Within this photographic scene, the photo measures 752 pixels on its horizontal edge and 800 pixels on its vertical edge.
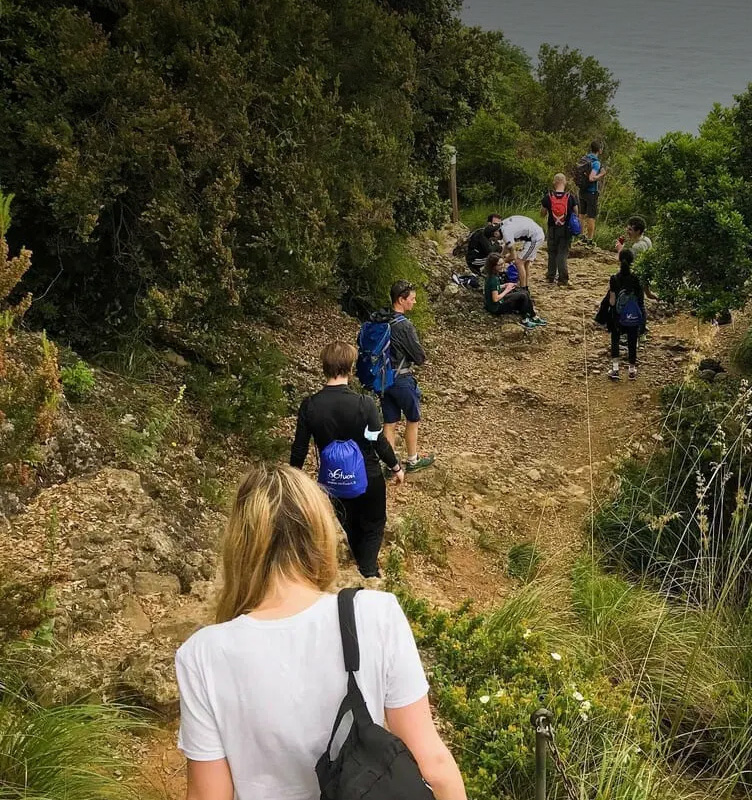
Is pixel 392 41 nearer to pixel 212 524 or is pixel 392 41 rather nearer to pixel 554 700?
pixel 212 524

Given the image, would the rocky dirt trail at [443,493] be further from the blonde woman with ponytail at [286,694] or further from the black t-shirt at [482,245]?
the blonde woman with ponytail at [286,694]

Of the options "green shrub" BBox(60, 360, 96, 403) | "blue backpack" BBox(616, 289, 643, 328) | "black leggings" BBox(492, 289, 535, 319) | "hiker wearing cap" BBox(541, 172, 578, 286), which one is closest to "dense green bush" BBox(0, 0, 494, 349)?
"green shrub" BBox(60, 360, 96, 403)

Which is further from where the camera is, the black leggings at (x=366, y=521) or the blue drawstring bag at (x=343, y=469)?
the black leggings at (x=366, y=521)

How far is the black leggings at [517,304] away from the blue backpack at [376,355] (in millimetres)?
5149

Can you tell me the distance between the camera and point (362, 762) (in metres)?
1.60

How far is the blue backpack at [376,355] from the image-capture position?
571 centimetres

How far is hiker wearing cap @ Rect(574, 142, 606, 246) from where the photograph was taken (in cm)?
1355

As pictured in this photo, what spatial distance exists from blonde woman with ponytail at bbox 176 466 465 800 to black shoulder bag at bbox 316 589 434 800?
0.10ft

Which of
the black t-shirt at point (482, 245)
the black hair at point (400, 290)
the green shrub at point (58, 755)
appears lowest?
the green shrub at point (58, 755)

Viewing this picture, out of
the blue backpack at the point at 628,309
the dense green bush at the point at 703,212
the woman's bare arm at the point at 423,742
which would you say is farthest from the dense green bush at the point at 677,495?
the woman's bare arm at the point at 423,742

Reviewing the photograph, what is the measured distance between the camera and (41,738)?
2.72m

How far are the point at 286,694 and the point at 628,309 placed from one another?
742 cm

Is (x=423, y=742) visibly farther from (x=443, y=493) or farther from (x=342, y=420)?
(x=443, y=493)

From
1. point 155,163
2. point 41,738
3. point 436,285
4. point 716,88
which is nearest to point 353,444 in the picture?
point 41,738
